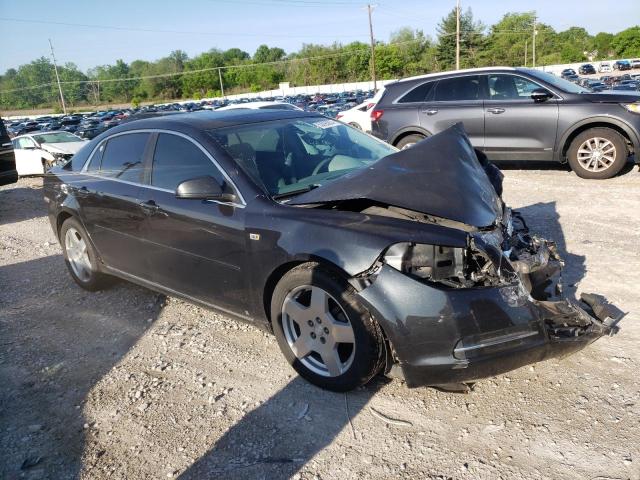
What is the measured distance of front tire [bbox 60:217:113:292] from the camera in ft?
16.1

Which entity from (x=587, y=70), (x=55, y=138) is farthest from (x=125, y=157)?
(x=587, y=70)

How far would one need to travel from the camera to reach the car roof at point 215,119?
391 centimetres

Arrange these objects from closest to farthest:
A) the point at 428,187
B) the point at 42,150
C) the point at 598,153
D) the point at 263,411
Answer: the point at 263,411 < the point at 428,187 < the point at 598,153 < the point at 42,150

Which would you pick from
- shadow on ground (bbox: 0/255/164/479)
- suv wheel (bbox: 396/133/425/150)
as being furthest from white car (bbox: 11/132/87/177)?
shadow on ground (bbox: 0/255/164/479)

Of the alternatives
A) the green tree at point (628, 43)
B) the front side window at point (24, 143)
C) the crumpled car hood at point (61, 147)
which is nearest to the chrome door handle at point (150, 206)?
the crumpled car hood at point (61, 147)

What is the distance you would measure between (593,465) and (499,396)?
24.7 inches

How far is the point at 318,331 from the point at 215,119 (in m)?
1.95

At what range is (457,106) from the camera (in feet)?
29.2

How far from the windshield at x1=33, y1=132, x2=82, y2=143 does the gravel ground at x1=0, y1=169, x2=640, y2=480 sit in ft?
→ 40.6

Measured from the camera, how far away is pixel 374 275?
8.98ft

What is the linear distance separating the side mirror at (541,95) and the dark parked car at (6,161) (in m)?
9.52

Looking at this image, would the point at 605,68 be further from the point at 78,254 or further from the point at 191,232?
the point at 191,232

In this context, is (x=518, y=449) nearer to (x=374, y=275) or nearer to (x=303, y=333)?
(x=374, y=275)

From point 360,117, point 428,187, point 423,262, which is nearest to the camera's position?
point 423,262
